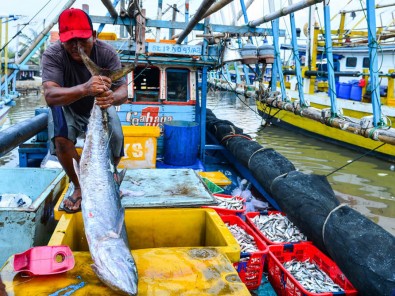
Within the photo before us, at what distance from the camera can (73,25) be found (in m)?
2.81

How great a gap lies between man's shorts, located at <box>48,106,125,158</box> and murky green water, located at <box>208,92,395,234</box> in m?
5.46

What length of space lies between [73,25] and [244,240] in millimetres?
2723

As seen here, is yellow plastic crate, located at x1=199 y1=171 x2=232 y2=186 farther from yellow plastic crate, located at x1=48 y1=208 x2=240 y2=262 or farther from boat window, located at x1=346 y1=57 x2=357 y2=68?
boat window, located at x1=346 y1=57 x2=357 y2=68

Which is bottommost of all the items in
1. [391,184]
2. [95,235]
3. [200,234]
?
[391,184]

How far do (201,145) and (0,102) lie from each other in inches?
324

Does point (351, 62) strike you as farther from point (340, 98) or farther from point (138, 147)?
point (138, 147)

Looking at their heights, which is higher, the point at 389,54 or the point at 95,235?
the point at 389,54

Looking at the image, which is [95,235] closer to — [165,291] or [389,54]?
[165,291]

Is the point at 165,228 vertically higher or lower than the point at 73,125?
lower

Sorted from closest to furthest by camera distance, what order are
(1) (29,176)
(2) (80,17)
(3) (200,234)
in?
(2) (80,17) < (3) (200,234) < (1) (29,176)

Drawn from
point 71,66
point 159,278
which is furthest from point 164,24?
point 159,278

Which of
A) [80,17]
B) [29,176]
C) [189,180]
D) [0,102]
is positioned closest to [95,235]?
[80,17]

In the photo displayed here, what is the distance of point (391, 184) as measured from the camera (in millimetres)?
9117

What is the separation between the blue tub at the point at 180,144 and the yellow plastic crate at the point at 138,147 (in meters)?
0.74
